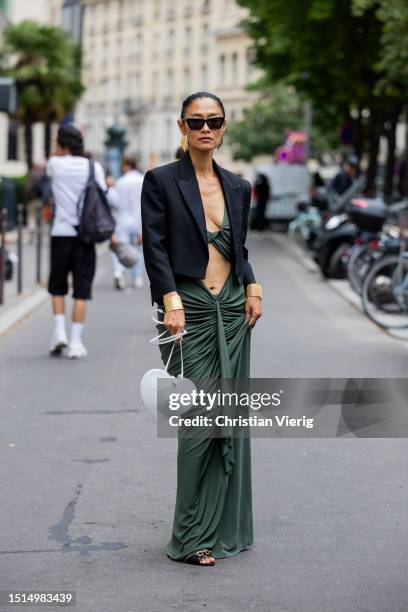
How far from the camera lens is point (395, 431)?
27.8 feet

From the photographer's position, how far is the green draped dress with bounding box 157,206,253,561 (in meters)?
5.39

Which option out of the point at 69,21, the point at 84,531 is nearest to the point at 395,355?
the point at 84,531

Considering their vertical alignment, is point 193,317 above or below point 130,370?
above

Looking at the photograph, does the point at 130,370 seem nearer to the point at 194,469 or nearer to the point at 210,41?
the point at 194,469

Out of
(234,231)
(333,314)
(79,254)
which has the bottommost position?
(333,314)

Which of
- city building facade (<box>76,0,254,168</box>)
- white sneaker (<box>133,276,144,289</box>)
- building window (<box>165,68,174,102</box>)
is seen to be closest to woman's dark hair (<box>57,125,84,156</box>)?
white sneaker (<box>133,276,144,289</box>)

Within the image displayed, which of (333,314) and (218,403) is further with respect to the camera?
(333,314)

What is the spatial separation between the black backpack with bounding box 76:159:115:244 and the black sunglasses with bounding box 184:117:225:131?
19.4ft

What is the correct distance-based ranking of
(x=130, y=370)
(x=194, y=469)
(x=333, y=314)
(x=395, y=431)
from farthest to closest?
(x=333, y=314), (x=130, y=370), (x=395, y=431), (x=194, y=469)

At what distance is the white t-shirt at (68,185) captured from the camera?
11508 millimetres

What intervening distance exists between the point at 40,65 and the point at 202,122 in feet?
131

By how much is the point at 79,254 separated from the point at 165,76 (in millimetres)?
97505

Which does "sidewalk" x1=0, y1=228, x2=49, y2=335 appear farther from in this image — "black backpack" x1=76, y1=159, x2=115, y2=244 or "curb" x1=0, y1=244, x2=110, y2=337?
"black backpack" x1=76, y1=159, x2=115, y2=244

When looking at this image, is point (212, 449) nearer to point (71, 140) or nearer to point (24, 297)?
Answer: point (71, 140)
